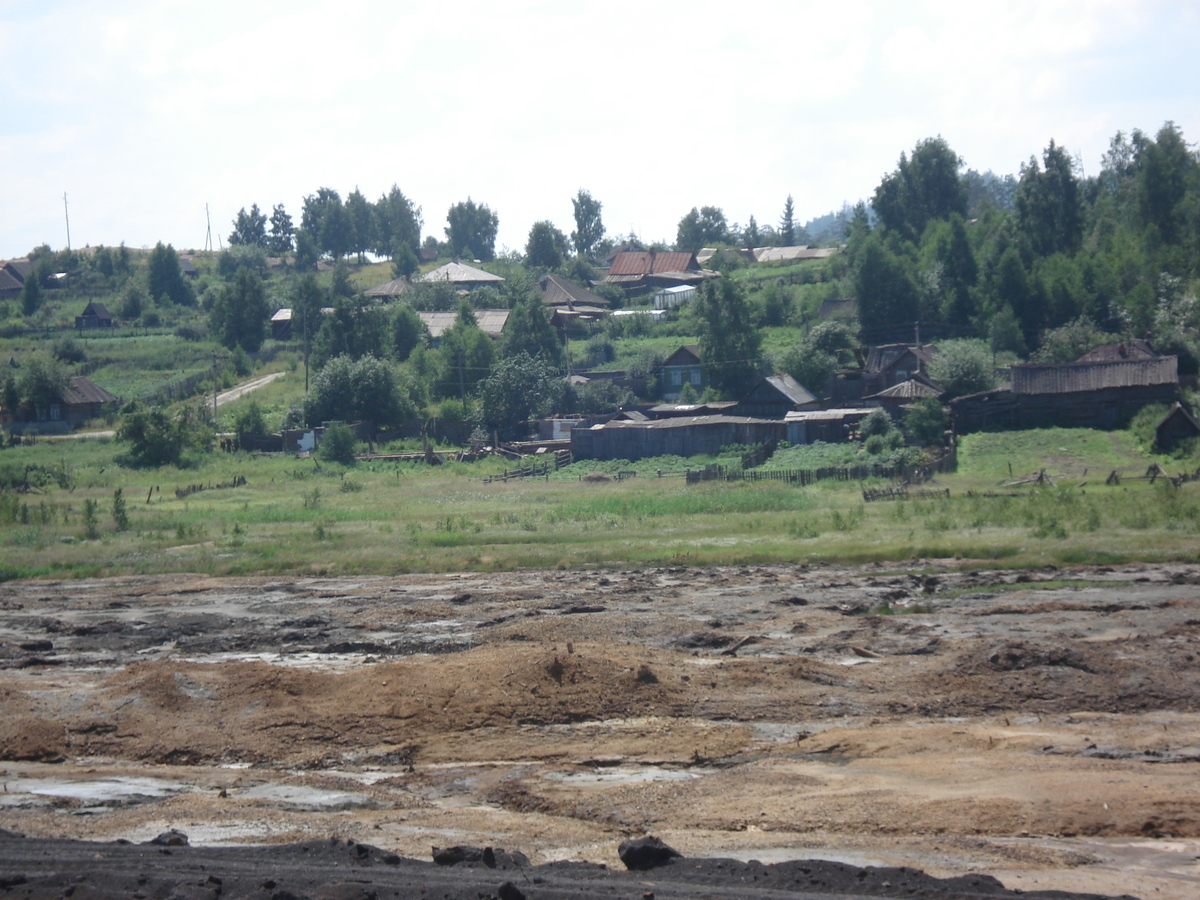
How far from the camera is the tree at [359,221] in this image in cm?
13950

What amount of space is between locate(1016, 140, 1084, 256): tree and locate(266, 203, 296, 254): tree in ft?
349

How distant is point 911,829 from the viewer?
10.0 meters

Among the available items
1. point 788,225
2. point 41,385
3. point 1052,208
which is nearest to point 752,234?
point 788,225

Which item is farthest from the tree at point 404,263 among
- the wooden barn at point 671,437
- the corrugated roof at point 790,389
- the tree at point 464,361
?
the wooden barn at point 671,437

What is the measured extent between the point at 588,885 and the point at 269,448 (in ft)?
200

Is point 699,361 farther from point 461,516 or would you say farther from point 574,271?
point 574,271

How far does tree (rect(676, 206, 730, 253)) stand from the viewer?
151000 millimetres

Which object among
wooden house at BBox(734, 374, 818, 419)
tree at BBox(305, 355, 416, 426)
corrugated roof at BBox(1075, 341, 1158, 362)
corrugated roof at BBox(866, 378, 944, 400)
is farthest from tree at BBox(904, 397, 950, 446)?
tree at BBox(305, 355, 416, 426)

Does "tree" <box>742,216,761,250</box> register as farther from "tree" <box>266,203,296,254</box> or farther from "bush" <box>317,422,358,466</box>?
"bush" <box>317,422,358,466</box>

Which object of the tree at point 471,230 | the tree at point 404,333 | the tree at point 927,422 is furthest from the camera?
the tree at point 471,230

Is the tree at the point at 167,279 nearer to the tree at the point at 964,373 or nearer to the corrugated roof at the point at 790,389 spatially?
the corrugated roof at the point at 790,389

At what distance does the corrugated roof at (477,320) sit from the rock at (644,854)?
7995 cm

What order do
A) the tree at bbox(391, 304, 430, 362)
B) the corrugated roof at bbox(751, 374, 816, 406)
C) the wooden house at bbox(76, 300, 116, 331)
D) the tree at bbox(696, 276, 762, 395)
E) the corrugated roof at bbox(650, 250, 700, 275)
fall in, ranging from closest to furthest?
the corrugated roof at bbox(751, 374, 816, 406)
the tree at bbox(696, 276, 762, 395)
the tree at bbox(391, 304, 430, 362)
the wooden house at bbox(76, 300, 116, 331)
the corrugated roof at bbox(650, 250, 700, 275)

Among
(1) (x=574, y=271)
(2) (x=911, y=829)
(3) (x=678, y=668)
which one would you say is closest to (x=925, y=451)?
(3) (x=678, y=668)
